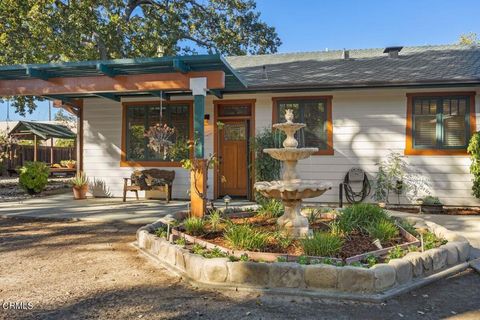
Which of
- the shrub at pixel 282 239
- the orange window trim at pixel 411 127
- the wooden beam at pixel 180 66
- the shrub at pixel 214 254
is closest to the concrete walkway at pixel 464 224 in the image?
the orange window trim at pixel 411 127

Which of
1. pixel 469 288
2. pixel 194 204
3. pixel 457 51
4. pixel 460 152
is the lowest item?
pixel 469 288

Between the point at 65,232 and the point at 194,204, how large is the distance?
83.3 inches

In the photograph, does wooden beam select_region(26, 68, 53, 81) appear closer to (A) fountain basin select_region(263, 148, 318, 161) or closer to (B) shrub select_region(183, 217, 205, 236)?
(B) shrub select_region(183, 217, 205, 236)

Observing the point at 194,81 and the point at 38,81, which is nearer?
the point at 194,81

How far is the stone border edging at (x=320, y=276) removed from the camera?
142 inches

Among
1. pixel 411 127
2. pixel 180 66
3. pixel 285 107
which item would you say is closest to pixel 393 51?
pixel 411 127

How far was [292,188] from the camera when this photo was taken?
188 inches

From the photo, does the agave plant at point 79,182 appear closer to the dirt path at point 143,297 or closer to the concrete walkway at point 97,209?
the concrete walkway at point 97,209

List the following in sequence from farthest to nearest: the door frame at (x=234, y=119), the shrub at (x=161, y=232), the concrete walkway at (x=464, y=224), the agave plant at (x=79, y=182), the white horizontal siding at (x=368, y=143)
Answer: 1. the agave plant at (x=79, y=182)
2. the door frame at (x=234, y=119)
3. the white horizontal siding at (x=368, y=143)
4. the concrete walkway at (x=464, y=224)
5. the shrub at (x=161, y=232)

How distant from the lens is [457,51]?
10.9 metres

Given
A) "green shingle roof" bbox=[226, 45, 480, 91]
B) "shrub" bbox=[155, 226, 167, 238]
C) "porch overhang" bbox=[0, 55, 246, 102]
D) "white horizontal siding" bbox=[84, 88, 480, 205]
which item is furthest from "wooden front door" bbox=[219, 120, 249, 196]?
"shrub" bbox=[155, 226, 167, 238]

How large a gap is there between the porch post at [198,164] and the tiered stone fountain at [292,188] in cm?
177

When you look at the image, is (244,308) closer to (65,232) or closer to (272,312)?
(272,312)

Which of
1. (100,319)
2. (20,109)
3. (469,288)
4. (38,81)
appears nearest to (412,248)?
(469,288)
